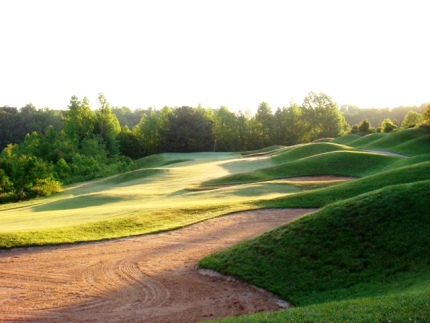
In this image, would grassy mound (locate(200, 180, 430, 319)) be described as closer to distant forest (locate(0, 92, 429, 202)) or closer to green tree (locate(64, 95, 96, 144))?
distant forest (locate(0, 92, 429, 202))

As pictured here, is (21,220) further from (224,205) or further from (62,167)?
(62,167)

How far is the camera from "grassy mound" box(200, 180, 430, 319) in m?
11.9

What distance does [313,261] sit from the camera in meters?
13.3

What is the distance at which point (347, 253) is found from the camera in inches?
525

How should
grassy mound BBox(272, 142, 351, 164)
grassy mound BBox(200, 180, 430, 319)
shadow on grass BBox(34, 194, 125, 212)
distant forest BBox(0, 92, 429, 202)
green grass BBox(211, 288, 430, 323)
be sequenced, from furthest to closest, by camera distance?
1. distant forest BBox(0, 92, 429, 202)
2. grassy mound BBox(272, 142, 351, 164)
3. shadow on grass BBox(34, 194, 125, 212)
4. grassy mound BBox(200, 180, 430, 319)
5. green grass BBox(211, 288, 430, 323)

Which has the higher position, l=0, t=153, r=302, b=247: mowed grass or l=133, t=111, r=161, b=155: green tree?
l=133, t=111, r=161, b=155: green tree

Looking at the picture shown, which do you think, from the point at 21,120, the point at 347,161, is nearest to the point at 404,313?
the point at 347,161

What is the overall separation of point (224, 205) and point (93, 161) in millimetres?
48382

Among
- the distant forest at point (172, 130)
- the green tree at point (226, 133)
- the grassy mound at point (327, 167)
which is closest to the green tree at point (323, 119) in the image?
the distant forest at point (172, 130)

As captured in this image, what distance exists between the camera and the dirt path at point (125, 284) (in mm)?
11523

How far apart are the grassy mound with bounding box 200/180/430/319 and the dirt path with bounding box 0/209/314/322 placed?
85 cm

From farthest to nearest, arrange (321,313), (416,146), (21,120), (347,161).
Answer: (21,120) → (416,146) → (347,161) → (321,313)

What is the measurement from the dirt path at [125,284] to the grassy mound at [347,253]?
85 cm

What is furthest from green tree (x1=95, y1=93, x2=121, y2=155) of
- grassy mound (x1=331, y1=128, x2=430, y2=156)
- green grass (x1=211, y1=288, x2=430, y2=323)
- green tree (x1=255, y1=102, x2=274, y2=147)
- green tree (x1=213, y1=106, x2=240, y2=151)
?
green grass (x1=211, y1=288, x2=430, y2=323)
